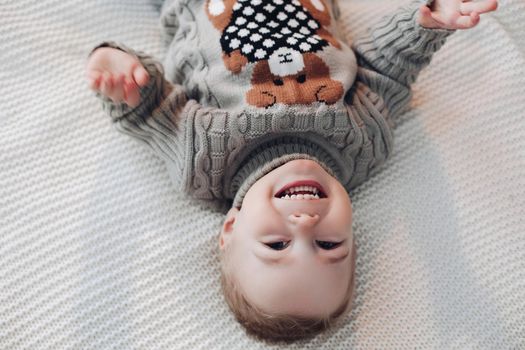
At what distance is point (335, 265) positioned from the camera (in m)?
0.85

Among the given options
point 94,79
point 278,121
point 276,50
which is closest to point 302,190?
point 278,121

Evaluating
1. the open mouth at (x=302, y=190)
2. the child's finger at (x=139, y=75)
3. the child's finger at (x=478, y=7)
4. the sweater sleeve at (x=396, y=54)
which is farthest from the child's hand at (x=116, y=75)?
the child's finger at (x=478, y=7)

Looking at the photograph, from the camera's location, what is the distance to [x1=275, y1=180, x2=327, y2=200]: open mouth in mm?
878

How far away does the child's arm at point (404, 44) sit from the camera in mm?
882

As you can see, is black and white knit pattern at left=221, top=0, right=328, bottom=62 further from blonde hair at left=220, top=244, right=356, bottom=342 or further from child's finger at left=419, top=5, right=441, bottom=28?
blonde hair at left=220, top=244, right=356, bottom=342

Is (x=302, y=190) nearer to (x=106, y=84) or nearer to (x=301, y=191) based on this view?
(x=301, y=191)

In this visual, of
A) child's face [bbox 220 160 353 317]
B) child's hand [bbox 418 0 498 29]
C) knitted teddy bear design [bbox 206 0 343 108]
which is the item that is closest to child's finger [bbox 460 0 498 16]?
child's hand [bbox 418 0 498 29]

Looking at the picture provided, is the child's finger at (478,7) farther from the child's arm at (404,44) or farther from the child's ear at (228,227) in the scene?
the child's ear at (228,227)

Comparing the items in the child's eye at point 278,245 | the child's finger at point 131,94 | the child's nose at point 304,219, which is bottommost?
the child's eye at point 278,245

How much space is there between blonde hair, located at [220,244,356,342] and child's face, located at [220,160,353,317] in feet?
0.05

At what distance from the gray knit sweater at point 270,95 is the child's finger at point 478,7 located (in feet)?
0.19

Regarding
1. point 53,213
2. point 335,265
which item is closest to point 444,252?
point 335,265

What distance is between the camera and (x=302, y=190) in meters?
0.89

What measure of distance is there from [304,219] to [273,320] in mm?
169
